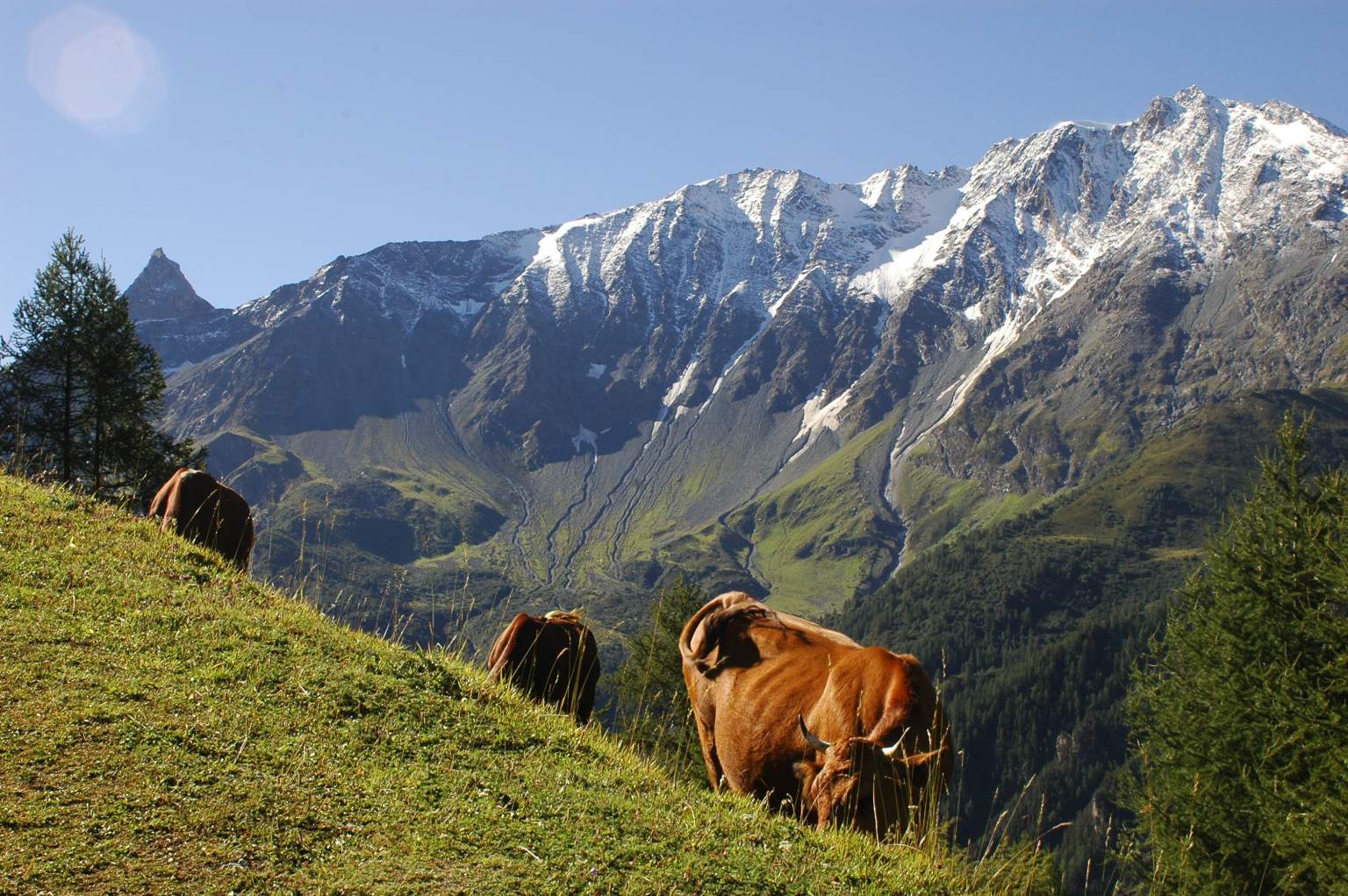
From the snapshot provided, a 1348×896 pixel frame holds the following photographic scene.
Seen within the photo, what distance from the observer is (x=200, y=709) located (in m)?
7.71

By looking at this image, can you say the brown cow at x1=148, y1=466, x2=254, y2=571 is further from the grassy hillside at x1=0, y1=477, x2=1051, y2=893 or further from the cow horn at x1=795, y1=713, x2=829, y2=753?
the cow horn at x1=795, y1=713, x2=829, y2=753

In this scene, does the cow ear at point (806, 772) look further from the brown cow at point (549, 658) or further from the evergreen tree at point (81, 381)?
the evergreen tree at point (81, 381)

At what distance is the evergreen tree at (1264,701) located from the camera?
616 inches

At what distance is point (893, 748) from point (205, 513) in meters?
12.4

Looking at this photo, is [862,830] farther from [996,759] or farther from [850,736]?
[996,759]

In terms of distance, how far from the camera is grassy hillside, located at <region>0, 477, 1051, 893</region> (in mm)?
5828

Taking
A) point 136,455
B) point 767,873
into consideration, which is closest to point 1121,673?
point 136,455

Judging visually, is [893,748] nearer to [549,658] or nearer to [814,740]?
[814,740]

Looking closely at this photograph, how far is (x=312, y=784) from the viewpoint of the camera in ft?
22.5

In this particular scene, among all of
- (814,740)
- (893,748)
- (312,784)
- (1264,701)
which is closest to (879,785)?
(893,748)

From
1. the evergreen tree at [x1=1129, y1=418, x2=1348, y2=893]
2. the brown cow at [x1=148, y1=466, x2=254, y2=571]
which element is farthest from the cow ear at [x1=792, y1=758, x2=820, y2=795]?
the brown cow at [x1=148, y1=466, x2=254, y2=571]

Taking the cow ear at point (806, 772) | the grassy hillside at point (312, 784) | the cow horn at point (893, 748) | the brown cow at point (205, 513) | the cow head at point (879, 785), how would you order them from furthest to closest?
the brown cow at point (205, 513)
the cow ear at point (806, 772)
the cow head at point (879, 785)
the cow horn at point (893, 748)
the grassy hillside at point (312, 784)

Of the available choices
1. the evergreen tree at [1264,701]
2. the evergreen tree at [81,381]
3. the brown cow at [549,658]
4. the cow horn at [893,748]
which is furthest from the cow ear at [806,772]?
the evergreen tree at [81,381]

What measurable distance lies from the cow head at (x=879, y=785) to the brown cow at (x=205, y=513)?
10.5 meters
